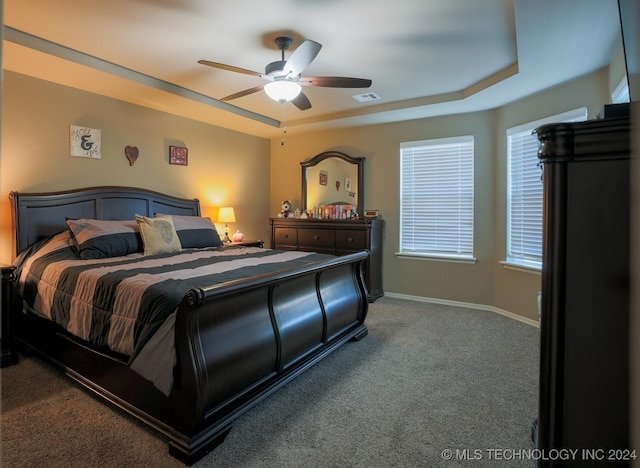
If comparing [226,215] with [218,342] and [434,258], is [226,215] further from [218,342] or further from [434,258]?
[218,342]

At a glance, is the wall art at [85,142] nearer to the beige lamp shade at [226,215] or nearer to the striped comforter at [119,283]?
the striped comforter at [119,283]

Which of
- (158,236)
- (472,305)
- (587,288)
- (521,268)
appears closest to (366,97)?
Answer: (521,268)

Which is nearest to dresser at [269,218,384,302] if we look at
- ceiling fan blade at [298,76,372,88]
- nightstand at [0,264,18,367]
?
ceiling fan blade at [298,76,372,88]

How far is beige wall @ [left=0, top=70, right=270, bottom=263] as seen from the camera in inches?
128

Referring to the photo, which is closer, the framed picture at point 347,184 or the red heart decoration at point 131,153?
the red heart decoration at point 131,153

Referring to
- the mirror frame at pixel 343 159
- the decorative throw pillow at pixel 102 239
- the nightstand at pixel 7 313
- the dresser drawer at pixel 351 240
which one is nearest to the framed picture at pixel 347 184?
the mirror frame at pixel 343 159

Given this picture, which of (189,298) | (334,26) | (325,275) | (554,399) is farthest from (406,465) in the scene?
(334,26)

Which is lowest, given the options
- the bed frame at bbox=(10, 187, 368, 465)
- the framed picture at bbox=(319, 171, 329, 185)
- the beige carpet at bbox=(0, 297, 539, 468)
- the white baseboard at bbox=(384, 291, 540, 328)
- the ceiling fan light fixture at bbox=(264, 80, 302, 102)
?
the beige carpet at bbox=(0, 297, 539, 468)

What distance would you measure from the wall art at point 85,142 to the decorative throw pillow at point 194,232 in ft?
2.86

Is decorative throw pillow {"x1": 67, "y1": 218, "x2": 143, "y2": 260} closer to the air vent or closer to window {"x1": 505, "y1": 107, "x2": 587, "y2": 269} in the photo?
the air vent

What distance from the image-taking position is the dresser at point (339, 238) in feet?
15.7

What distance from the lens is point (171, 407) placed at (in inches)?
72.0

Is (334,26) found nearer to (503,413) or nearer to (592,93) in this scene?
(592,93)

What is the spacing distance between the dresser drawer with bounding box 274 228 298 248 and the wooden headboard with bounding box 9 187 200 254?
1.48 meters
